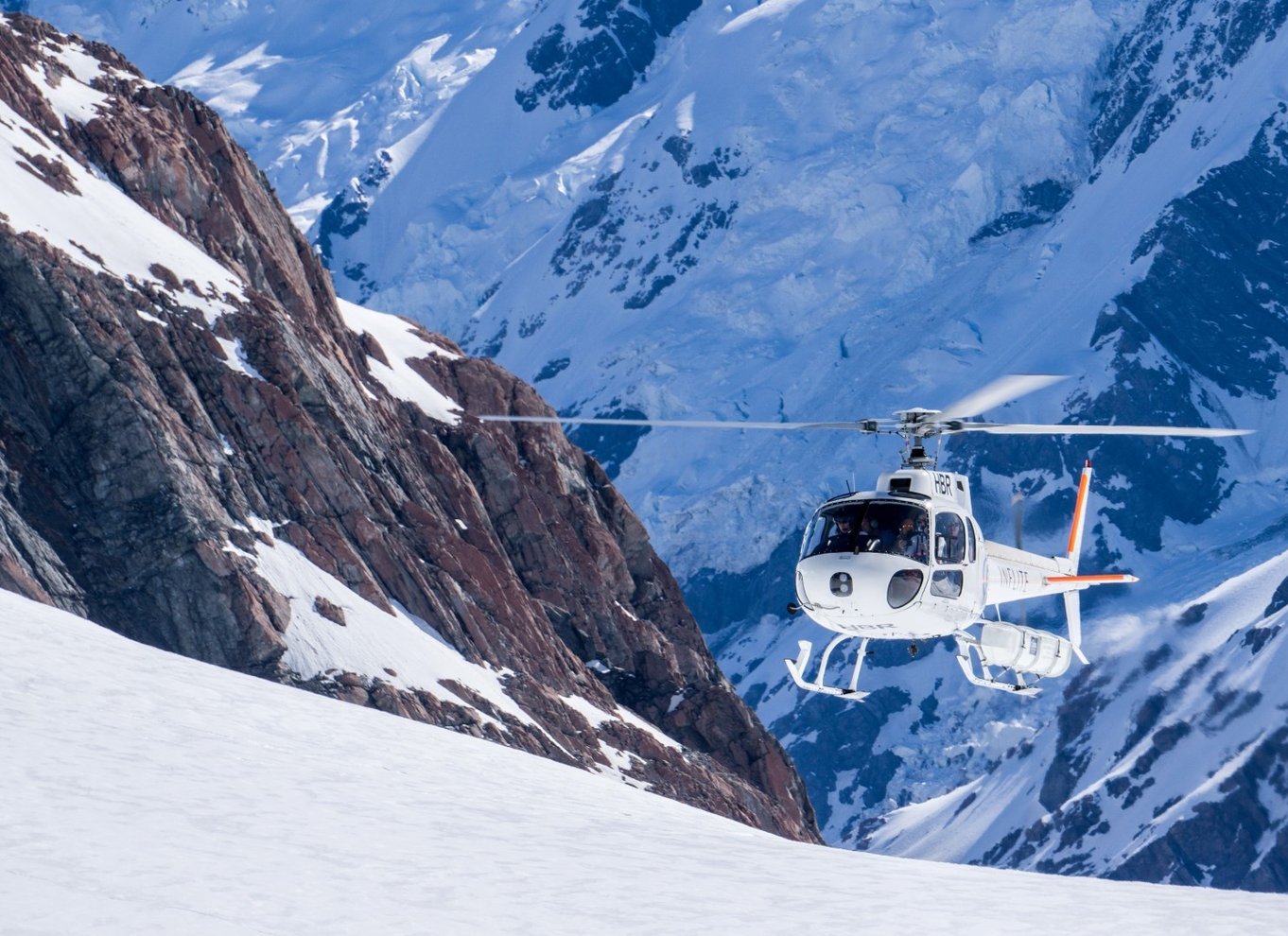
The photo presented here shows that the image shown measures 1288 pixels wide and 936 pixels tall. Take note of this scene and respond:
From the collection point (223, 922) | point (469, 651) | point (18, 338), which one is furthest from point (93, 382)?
point (223, 922)

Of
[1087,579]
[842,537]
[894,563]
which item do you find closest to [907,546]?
[894,563]

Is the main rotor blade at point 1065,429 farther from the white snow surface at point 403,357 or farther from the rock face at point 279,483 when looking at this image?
the white snow surface at point 403,357

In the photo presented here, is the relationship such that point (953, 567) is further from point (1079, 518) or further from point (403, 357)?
point (403, 357)

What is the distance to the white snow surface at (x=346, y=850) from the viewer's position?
2606cm

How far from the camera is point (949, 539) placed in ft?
131

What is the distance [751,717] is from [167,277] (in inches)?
1383

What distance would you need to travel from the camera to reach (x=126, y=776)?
101ft

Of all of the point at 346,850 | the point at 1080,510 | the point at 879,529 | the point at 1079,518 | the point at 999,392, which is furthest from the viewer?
the point at 1080,510

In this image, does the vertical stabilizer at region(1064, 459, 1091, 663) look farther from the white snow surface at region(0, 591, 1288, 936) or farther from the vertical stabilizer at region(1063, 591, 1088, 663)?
the white snow surface at region(0, 591, 1288, 936)

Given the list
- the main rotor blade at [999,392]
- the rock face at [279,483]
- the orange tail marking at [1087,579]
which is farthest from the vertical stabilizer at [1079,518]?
the rock face at [279,483]

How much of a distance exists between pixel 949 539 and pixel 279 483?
55069mm

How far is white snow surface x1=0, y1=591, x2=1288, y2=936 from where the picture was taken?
2606cm

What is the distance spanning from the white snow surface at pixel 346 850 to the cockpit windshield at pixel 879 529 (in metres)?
4.94

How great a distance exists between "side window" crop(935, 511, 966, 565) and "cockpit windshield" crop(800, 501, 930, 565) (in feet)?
1.44
